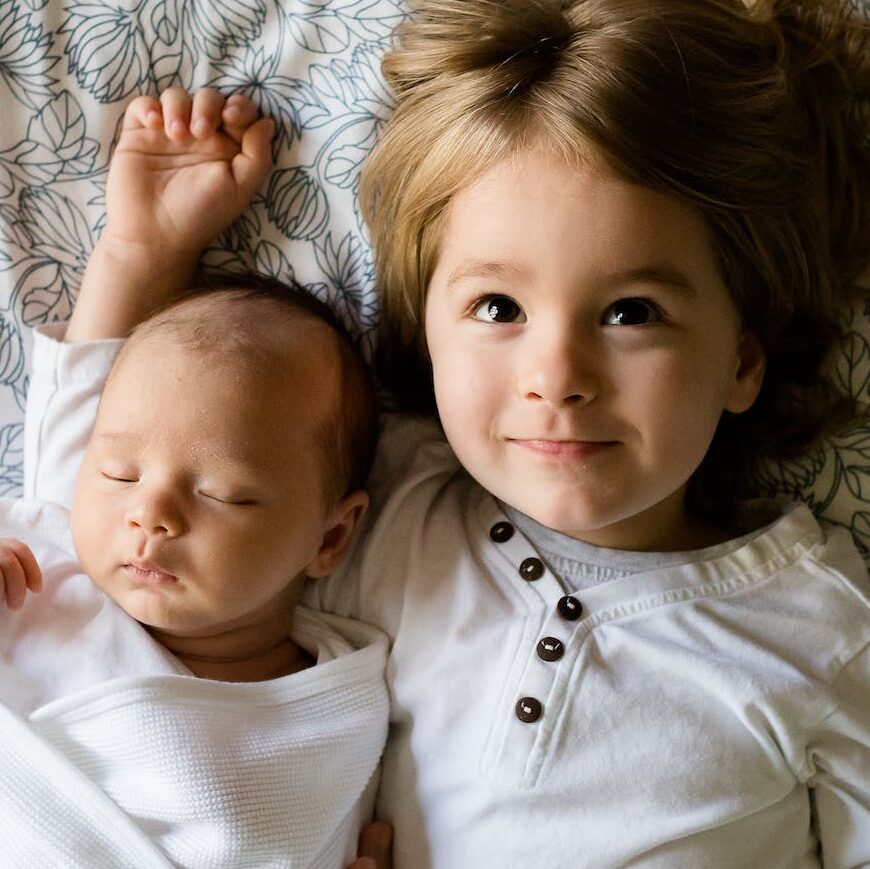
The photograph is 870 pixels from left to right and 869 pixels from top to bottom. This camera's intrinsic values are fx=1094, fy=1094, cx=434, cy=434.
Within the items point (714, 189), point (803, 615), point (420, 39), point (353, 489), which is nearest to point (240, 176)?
point (420, 39)

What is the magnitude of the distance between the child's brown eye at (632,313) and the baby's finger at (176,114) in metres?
0.59

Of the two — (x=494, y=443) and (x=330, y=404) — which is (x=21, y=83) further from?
(x=494, y=443)

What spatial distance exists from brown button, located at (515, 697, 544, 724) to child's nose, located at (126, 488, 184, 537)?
40 cm

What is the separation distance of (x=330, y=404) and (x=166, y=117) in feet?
1.35

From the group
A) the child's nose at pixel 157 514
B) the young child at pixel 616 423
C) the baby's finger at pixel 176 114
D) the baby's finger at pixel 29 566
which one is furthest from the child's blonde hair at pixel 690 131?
the baby's finger at pixel 29 566

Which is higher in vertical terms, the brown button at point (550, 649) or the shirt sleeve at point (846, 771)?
the brown button at point (550, 649)

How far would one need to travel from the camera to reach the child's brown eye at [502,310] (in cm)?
110

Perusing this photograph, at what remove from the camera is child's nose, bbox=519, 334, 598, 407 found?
1.04 m

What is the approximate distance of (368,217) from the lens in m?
1.32

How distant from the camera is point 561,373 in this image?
3.39ft

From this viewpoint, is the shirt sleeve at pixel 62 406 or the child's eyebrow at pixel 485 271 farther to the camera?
the shirt sleeve at pixel 62 406

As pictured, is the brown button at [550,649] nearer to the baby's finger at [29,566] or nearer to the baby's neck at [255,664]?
the baby's neck at [255,664]

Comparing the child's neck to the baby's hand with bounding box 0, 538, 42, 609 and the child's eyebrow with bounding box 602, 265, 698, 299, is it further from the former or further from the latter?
the child's eyebrow with bounding box 602, 265, 698, 299

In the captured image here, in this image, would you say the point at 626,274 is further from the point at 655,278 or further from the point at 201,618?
the point at 201,618
